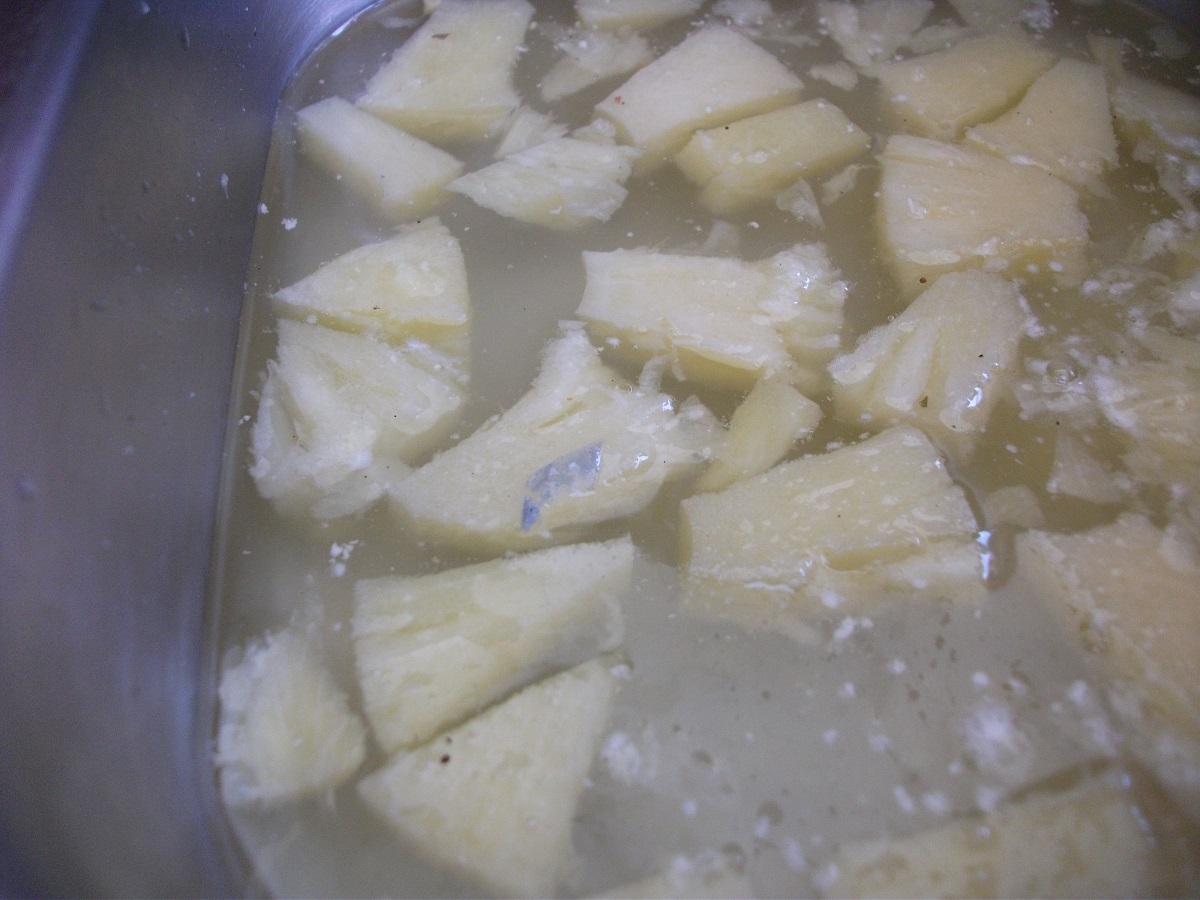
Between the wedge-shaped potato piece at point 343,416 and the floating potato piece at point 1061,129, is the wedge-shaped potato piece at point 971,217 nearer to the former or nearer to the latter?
the floating potato piece at point 1061,129

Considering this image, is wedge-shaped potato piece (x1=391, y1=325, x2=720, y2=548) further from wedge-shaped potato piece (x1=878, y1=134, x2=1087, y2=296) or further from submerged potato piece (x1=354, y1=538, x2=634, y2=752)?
wedge-shaped potato piece (x1=878, y1=134, x2=1087, y2=296)

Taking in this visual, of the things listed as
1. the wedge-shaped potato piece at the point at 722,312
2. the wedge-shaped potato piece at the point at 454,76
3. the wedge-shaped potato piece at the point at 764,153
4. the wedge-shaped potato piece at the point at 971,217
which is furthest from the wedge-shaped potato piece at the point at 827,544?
the wedge-shaped potato piece at the point at 454,76

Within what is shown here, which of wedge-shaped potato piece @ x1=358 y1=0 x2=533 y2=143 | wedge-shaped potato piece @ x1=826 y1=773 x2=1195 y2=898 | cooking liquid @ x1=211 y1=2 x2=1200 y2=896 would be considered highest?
wedge-shaped potato piece @ x1=358 y1=0 x2=533 y2=143

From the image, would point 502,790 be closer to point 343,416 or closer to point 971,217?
point 343,416

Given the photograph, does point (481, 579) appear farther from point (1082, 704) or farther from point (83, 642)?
point (1082, 704)

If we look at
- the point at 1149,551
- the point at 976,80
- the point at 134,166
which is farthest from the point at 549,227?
the point at 1149,551

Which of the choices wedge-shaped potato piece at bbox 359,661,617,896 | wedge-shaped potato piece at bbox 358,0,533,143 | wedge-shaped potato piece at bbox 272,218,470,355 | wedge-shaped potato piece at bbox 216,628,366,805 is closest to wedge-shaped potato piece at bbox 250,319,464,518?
wedge-shaped potato piece at bbox 272,218,470,355
